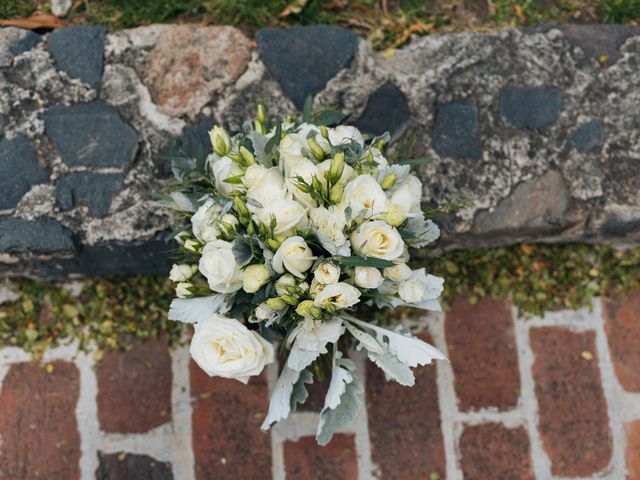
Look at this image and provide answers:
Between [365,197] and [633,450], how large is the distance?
145cm

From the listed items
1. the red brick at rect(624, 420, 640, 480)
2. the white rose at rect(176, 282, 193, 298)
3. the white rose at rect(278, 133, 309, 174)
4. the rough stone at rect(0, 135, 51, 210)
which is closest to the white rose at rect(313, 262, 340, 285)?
the white rose at rect(278, 133, 309, 174)

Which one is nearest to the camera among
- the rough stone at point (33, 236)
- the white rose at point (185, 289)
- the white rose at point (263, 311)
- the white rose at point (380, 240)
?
the white rose at point (380, 240)

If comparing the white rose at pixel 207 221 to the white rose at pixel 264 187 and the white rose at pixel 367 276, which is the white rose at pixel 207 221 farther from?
the white rose at pixel 367 276

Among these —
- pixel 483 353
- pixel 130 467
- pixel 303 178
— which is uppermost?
pixel 303 178

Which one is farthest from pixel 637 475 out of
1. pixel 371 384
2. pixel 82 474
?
pixel 82 474

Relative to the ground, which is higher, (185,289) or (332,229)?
(332,229)

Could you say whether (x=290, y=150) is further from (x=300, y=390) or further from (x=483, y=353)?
(x=483, y=353)

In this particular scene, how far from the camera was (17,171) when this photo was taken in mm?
1863

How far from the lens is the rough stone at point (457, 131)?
192 cm

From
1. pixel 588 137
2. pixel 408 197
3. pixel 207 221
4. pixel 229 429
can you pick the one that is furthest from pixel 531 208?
pixel 229 429

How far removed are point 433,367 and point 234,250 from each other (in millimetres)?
1042

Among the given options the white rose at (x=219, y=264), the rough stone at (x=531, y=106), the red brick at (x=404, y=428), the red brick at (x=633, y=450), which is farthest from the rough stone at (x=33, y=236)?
the red brick at (x=633, y=450)

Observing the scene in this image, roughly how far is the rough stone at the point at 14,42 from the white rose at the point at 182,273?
2.92ft

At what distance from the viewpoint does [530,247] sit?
7.16ft
